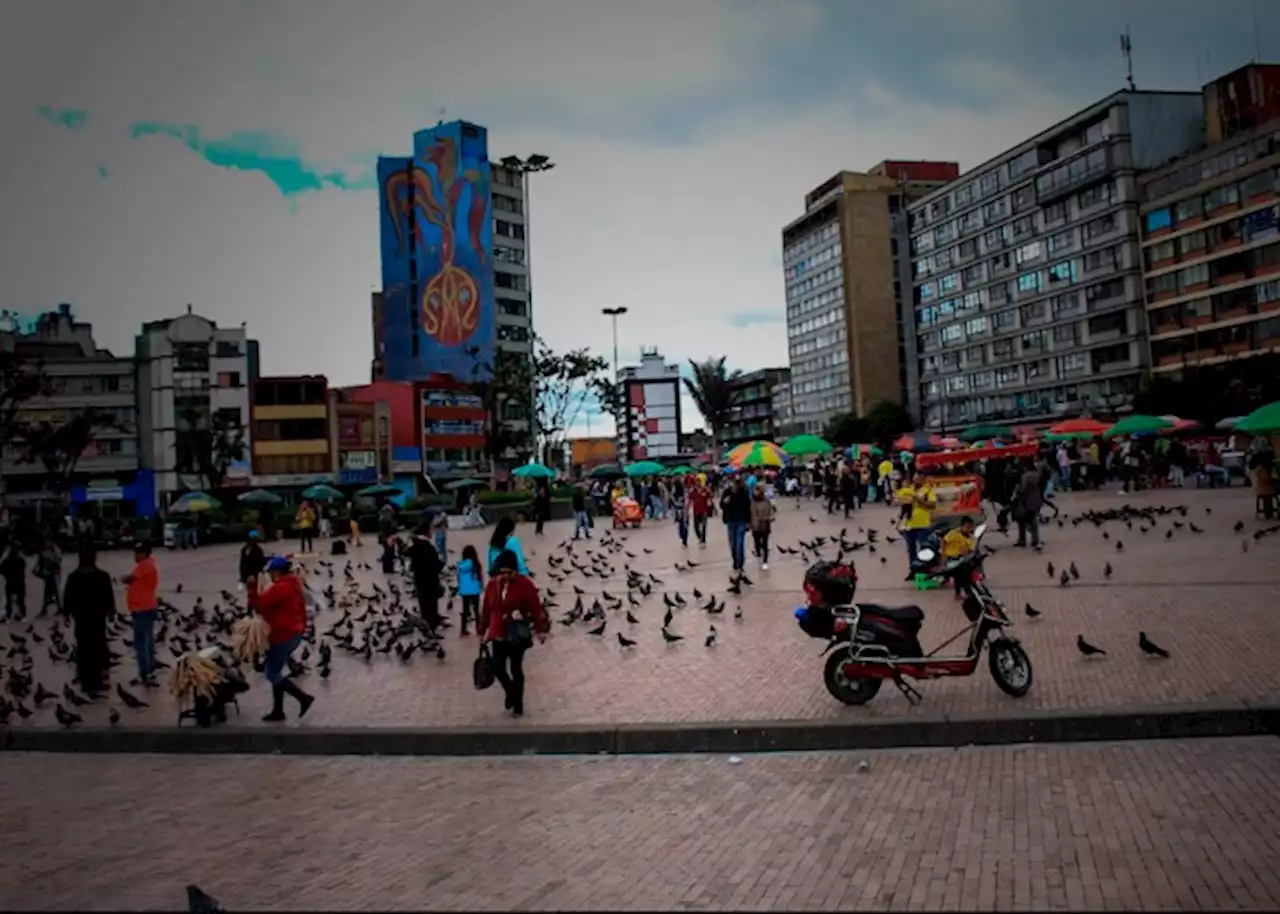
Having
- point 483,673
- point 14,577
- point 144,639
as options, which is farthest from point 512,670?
point 14,577

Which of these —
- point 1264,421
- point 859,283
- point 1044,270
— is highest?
point 859,283

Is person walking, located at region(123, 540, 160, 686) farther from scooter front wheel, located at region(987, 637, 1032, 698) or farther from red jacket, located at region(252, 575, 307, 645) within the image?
scooter front wheel, located at region(987, 637, 1032, 698)

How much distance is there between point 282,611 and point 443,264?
3264 inches

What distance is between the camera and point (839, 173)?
10800 centimetres

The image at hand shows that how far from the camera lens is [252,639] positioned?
29.2 feet

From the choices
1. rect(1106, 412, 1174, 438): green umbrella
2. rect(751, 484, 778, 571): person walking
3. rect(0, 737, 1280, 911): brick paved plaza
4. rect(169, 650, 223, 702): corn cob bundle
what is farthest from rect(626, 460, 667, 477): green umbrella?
rect(0, 737, 1280, 911): brick paved plaza

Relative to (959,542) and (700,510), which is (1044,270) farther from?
(959,542)

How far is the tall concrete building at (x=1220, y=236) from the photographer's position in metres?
59.6

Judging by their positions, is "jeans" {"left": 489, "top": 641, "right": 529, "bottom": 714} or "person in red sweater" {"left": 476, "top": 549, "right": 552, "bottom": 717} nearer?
"person in red sweater" {"left": 476, "top": 549, "right": 552, "bottom": 717}

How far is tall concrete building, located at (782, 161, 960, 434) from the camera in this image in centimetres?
10362

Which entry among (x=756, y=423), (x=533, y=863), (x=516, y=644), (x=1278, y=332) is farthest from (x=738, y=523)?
(x=756, y=423)

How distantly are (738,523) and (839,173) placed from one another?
9751 centimetres

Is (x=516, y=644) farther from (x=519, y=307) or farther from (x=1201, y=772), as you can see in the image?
(x=519, y=307)

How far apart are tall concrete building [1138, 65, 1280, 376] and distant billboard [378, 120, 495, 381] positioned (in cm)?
5145
